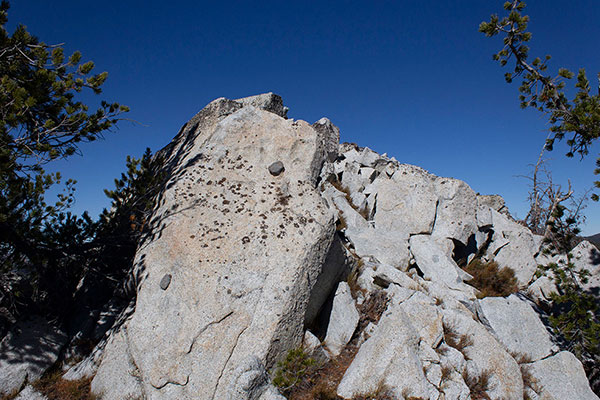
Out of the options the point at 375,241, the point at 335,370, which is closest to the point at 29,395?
the point at 335,370

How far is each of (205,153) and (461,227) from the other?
34.2 ft

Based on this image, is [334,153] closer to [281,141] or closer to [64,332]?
[281,141]

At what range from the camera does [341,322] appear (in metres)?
7.82

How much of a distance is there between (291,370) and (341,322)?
2.01 metres

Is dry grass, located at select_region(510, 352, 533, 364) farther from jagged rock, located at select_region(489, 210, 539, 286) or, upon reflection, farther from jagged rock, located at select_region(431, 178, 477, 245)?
jagged rock, located at select_region(431, 178, 477, 245)

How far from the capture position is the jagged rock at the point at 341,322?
297 inches

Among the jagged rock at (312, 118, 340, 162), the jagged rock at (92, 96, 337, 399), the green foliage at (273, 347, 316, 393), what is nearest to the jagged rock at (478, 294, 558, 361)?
the jagged rock at (92, 96, 337, 399)

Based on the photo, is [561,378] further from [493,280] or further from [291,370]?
[291,370]

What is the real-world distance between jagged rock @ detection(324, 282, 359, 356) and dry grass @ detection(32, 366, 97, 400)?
17.1ft

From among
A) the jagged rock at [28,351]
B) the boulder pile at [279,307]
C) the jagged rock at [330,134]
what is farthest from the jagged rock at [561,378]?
the jagged rock at [330,134]

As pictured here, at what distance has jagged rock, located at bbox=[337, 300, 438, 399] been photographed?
20.4ft

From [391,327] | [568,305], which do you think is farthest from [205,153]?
[568,305]

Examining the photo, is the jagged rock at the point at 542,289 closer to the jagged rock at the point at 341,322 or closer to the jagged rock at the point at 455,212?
the jagged rock at the point at 455,212

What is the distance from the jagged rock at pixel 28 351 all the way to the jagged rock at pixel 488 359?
986 centimetres
